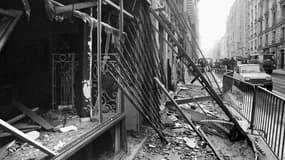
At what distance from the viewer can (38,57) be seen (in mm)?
4934

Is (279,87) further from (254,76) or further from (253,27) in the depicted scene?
(253,27)

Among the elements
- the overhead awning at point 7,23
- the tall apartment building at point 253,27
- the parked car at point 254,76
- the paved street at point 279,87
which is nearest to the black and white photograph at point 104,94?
the overhead awning at point 7,23

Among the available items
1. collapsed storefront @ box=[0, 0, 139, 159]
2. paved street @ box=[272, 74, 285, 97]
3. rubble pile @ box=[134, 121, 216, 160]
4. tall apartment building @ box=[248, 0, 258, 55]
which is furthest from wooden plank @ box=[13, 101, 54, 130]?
tall apartment building @ box=[248, 0, 258, 55]

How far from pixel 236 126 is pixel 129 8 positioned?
3.94 metres

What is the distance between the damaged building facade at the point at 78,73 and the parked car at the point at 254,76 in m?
8.58

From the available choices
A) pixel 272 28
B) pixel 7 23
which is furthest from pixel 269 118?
pixel 272 28

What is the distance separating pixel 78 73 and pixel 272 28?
44741 millimetres

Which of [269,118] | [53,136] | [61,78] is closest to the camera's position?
[53,136]

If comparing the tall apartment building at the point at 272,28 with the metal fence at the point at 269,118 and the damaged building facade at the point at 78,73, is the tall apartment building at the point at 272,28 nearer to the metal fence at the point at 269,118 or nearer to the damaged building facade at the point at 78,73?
the metal fence at the point at 269,118

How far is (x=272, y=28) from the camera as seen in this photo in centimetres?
3947

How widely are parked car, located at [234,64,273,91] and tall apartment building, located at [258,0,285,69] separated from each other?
86.3ft

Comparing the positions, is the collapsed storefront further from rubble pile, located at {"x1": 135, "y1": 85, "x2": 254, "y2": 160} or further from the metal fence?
the metal fence

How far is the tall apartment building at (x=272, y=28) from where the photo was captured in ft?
115

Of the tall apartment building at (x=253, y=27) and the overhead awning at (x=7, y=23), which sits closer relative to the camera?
the overhead awning at (x=7, y=23)
